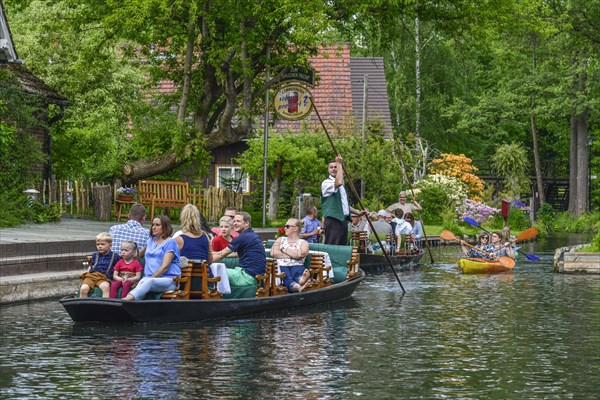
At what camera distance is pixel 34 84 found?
120 feet

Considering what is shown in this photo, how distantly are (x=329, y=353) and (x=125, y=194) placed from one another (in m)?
23.3

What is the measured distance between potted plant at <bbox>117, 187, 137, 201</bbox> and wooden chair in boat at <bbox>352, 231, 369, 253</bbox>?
9433mm

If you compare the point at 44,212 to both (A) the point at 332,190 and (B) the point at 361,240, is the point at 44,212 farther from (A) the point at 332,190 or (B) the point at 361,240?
(A) the point at 332,190

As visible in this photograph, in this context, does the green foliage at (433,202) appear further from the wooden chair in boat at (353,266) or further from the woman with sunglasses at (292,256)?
the woman with sunglasses at (292,256)

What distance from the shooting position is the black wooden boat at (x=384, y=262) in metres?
29.1

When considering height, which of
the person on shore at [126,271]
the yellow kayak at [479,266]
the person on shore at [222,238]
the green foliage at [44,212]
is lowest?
the yellow kayak at [479,266]

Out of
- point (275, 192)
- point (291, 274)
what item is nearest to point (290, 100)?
point (275, 192)

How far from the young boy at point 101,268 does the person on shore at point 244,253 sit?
68.8 inches

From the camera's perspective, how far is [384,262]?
98.1ft

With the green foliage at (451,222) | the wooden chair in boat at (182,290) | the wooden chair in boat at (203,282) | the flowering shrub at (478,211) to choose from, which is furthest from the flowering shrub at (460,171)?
the wooden chair in boat at (182,290)

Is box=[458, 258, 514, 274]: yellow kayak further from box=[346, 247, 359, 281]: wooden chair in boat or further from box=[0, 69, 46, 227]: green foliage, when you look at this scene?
box=[0, 69, 46, 227]: green foliage

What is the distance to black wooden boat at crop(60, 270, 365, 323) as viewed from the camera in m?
16.5

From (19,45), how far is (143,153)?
540 inches

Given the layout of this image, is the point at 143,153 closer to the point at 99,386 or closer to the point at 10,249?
the point at 10,249
